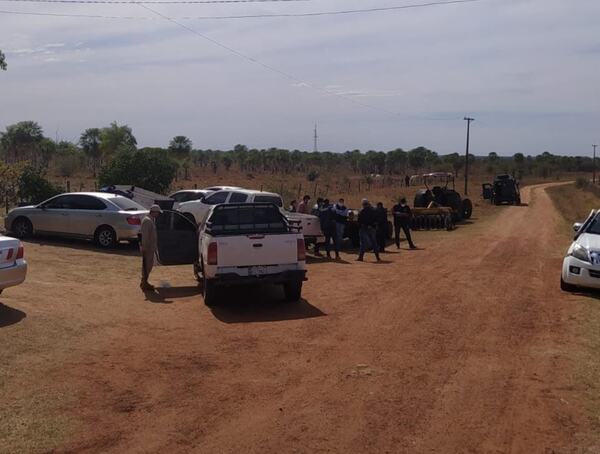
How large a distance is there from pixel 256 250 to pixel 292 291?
1.11 metres

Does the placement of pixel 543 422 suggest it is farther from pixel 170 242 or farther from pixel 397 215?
pixel 397 215

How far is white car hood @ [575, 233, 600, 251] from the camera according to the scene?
12755mm

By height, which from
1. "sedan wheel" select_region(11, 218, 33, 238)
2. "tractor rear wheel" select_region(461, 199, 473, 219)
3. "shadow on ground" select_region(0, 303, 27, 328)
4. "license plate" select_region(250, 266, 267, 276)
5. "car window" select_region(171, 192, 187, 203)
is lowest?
"tractor rear wheel" select_region(461, 199, 473, 219)

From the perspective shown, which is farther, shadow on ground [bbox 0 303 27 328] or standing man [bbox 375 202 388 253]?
standing man [bbox 375 202 388 253]

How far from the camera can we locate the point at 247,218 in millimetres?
12969

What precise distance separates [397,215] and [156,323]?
1360cm

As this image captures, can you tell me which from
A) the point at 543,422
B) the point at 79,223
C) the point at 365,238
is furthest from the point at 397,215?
the point at 543,422

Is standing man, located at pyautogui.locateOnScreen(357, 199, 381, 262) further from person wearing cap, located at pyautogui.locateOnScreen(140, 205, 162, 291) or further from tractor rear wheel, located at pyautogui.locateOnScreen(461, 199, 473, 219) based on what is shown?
tractor rear wheel, located at pyautogui.locateOnScreen(461, 199, 473, 219)

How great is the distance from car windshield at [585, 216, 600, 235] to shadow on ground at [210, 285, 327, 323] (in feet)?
19.1

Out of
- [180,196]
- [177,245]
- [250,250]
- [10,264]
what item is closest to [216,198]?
[180,196]

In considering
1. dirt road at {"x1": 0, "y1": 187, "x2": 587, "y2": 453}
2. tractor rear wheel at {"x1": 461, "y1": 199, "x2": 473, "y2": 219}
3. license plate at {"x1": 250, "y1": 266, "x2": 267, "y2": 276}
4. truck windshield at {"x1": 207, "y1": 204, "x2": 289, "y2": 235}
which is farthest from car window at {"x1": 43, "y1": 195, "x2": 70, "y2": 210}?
tractor rear wheel at {"x1": 461, "y1": 199, "x2": 473, "y2": 219}

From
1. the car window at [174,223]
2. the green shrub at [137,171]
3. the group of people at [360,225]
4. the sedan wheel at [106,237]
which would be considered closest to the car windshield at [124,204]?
the sedan wheel at [106,237]

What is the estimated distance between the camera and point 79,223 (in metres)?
19.8

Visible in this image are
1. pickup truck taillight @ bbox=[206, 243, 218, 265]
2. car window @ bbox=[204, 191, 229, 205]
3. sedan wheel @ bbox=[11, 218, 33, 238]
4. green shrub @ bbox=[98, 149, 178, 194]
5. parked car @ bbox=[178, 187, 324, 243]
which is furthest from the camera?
green shrub @ bbox=[98, 149, 178, 194]
